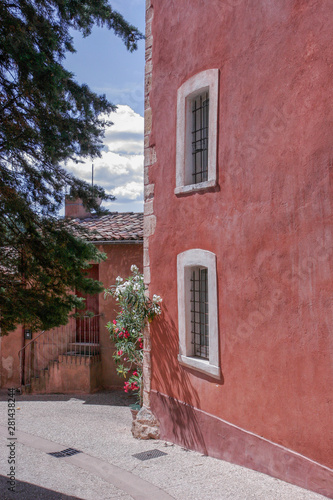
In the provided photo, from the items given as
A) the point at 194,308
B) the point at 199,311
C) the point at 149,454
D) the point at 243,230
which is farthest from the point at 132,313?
the point at 243,230

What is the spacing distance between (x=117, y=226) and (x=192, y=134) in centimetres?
610

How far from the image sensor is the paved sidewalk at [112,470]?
5.46 metres

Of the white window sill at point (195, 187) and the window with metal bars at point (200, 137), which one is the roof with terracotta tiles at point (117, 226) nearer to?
the white window sill at point (195, 187)

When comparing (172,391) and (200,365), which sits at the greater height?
(200,365)

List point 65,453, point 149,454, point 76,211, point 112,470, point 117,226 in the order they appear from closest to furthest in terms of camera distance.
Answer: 1. point 112,470
2. point 149,454
3. point 65,453
4. point 117,226
5. point 76,211

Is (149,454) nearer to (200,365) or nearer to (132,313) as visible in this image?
(200,365)

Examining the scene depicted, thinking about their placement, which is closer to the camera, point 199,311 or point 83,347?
point 199,311

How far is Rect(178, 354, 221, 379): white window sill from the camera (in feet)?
21.5

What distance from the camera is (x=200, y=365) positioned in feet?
22.5

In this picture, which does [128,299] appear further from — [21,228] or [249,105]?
[249,105]

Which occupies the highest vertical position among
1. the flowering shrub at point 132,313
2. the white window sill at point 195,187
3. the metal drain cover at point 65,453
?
the white window sill at point 195,187

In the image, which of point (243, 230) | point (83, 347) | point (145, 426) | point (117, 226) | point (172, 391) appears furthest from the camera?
point (117, 226)

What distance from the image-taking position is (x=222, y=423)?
6430mm

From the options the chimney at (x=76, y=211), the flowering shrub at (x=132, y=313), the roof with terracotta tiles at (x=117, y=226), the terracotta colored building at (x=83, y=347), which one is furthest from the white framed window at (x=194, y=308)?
the chimney at (x=76, y=211)
